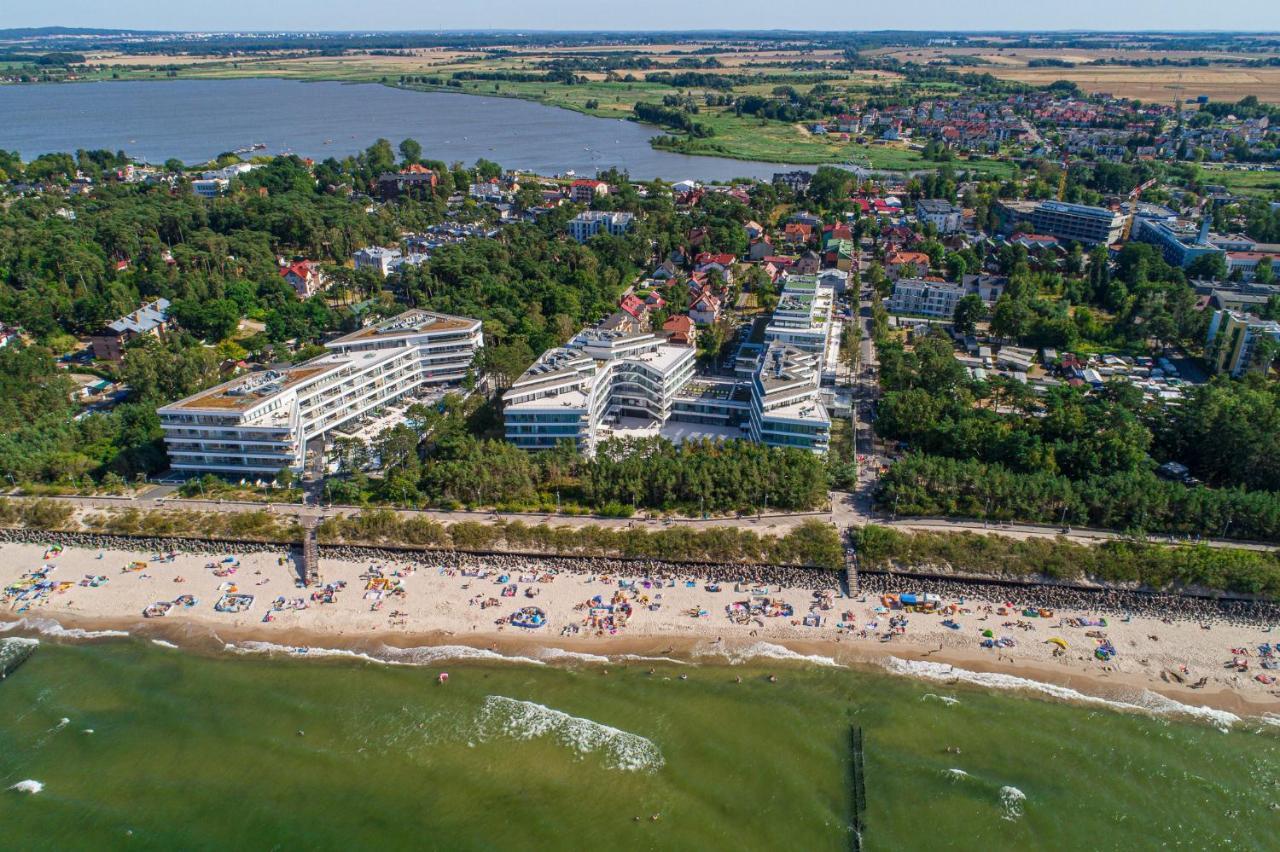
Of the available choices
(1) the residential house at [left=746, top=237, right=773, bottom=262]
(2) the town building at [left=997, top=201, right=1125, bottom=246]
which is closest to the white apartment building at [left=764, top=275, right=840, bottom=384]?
(1) the residential house at [left=746, top=237, right=773, bottom=262]

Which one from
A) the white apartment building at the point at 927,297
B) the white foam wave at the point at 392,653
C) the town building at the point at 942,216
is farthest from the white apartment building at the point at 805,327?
the town building at the point at 942,216

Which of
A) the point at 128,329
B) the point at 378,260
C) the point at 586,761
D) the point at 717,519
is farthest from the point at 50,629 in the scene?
the point at 378,260

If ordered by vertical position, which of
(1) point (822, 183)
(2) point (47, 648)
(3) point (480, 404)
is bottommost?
(2) point (47, 648)

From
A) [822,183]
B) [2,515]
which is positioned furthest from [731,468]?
[822,183]

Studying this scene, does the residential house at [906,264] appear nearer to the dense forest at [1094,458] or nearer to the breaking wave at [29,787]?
the dense forest at [1094,458]

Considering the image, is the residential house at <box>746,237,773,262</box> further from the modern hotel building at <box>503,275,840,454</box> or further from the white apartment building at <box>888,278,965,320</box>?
the modern hotel building at <box>503,275,840,454</box>

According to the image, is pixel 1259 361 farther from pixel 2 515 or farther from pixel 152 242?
pixel 152 242
